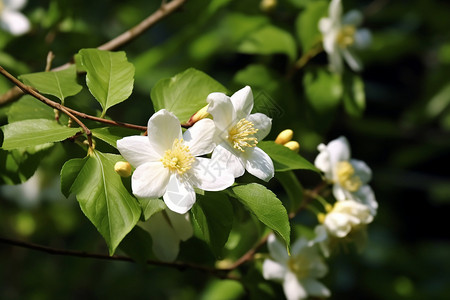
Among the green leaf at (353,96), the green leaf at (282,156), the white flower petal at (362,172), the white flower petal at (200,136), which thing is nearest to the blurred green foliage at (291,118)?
the green leaf at (353,96)

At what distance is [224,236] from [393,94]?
2.55 meters

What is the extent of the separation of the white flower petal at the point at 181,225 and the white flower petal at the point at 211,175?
7.5 inches

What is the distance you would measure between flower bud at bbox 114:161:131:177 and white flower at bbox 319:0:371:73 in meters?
0.91

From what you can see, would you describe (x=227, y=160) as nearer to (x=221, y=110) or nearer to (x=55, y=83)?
(x=221, y=110)

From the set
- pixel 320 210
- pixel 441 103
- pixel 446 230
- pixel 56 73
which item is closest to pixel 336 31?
pixel 320 210

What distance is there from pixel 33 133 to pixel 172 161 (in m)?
0.25

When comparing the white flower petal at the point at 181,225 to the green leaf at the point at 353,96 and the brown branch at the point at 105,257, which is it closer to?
the brown branch at the point at 105,257

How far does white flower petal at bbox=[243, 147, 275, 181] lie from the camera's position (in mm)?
955

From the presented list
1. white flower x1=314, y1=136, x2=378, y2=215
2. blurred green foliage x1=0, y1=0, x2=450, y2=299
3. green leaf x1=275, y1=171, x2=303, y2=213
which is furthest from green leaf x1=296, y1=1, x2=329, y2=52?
green leaf x1=275, y1=171, x2=303, y2=213

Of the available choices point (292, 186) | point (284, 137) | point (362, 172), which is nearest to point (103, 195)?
point (284, 137)

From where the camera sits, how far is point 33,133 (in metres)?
0.93

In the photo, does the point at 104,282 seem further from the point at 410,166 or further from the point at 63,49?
the point at 410,166

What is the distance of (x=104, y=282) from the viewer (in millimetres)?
2836

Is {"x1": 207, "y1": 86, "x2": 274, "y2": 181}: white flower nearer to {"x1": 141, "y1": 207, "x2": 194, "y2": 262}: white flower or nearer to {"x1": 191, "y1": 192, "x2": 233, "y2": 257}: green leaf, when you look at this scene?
{"x1": 191, "y1": 192, "x2": 233, "y2": 257}: green leaf
